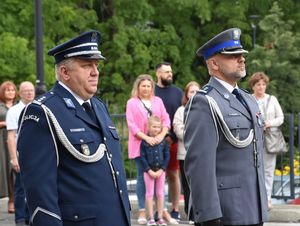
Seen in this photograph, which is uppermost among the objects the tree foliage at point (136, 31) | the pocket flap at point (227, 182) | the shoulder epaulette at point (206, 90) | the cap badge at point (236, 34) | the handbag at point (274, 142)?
the tree foliage at point (136, 31)

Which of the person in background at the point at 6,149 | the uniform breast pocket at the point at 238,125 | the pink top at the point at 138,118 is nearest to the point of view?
the uniform breast pocket at the point at 238,125

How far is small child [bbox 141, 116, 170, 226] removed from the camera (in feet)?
36.3

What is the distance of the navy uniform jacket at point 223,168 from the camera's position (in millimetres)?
5883

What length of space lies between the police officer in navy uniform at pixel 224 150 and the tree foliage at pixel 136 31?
13.4 metres

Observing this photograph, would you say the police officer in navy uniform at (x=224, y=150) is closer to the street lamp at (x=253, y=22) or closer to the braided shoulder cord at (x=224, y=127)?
the braided shoulder cord at (x=224, y=127)

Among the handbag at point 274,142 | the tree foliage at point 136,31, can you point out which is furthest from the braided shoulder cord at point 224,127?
the tree foliage at point 136,31

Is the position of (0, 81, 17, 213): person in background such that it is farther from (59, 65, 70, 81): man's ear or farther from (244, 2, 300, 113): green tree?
(59, 65, 70, 81): man's ear

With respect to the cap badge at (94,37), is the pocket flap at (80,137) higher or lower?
lower

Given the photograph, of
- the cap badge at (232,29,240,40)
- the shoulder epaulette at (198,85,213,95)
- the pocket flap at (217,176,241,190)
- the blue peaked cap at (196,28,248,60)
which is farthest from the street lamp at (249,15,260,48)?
the pocket flap at (217,176,241,190)

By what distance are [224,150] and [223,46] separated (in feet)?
2.20

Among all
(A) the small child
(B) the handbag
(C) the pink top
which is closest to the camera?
(A) the small child

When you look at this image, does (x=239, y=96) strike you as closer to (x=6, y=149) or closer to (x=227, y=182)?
(x=227, y=182)

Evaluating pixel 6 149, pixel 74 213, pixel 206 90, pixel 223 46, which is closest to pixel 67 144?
pixel 74 213

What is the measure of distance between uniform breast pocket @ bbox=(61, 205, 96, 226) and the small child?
240 inches
